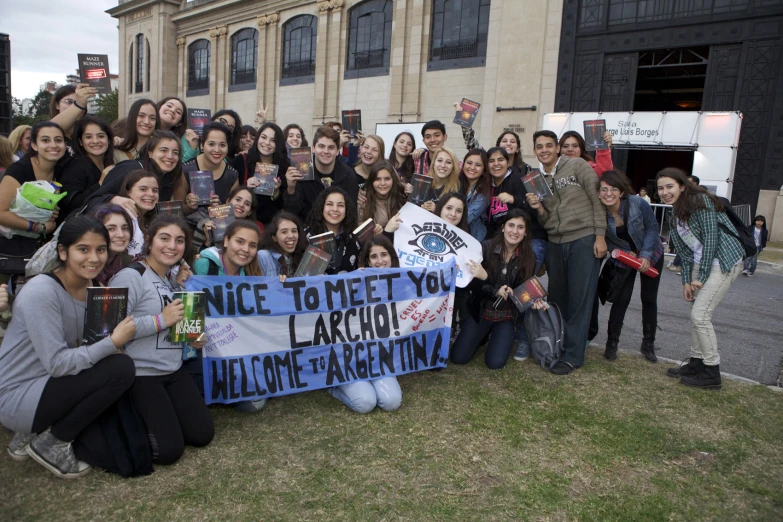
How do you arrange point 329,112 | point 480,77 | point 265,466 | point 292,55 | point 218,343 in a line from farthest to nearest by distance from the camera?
point 292,55 → point 329,112 → point 480,77 → point 218,343 → point 265,466

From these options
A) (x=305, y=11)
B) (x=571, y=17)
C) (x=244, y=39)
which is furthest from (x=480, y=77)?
(x=244, y=39)

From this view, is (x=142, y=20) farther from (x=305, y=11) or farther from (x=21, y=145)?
(x=21, y=145)

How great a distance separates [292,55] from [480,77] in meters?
13.0

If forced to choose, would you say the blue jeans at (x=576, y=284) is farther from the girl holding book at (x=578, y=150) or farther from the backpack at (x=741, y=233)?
the backpack at (x=741, y=233)

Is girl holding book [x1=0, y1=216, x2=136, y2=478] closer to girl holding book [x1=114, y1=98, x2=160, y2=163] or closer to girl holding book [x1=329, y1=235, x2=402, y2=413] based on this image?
girl holding book [x1=329, y1=235, x2=402, y2=413]

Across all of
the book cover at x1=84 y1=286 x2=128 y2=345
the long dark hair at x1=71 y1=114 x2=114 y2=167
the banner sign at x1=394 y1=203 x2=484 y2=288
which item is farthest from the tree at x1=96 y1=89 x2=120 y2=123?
the book cover at x1=84 y1=286 x2=128 y2=345

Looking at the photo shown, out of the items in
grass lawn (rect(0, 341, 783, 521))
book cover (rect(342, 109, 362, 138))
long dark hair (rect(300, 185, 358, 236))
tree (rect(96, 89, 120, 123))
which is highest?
tree (rect(96, 89, 120, 123))

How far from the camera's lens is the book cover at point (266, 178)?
17.7 ft

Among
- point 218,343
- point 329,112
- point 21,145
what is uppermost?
point 329,112

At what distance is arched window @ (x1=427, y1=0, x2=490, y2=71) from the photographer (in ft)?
74.7

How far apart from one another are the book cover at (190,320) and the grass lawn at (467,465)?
2.58ft

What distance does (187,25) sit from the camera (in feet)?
124

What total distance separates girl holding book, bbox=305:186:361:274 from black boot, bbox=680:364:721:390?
3469 mm

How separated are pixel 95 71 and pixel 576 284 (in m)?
6.00
